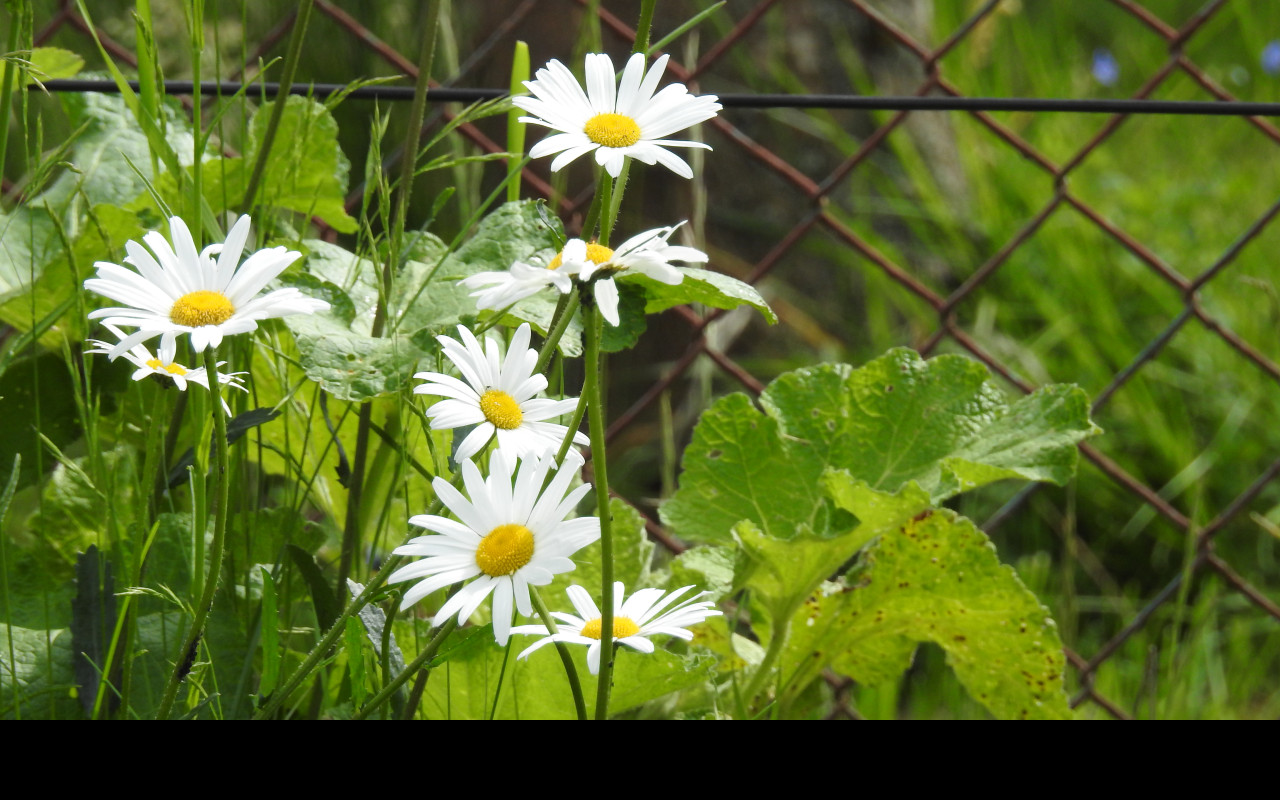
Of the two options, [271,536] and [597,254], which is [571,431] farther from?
[271,536]

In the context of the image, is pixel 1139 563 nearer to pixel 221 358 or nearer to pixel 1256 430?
pixel 1256 430

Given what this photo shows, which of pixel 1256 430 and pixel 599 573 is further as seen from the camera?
pixel 1256 430

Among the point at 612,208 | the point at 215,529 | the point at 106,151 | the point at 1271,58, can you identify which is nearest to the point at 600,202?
the point at 612,208

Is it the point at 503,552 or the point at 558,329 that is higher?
the point at 558,329

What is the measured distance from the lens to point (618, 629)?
1.92ft

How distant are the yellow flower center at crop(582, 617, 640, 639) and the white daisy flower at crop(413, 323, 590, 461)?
95mm

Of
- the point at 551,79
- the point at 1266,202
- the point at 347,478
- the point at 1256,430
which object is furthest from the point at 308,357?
the point at 1266,202

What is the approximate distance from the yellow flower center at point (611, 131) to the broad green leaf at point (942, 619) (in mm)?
366

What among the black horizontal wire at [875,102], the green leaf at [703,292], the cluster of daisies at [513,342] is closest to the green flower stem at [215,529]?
Result: the cluster of daisies at [513,342]

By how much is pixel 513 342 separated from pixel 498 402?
0.03 metres

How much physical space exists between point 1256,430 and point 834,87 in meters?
1.17

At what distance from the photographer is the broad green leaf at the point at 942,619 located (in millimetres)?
853

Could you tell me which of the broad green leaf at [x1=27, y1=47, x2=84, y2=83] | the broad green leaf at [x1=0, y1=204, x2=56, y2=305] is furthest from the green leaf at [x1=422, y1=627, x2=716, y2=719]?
the broad green leaf at [x1=27, y1=47, x2=84, y2=83]
